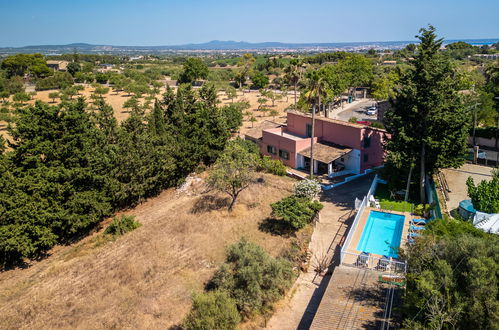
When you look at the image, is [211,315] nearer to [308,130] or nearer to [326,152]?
[326,152]

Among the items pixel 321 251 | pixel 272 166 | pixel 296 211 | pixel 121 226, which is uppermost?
pixel 272 166

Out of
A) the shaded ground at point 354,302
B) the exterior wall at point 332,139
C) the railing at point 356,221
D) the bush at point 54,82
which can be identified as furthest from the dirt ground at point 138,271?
the bush at point 54,82

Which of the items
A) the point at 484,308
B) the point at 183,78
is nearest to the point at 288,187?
the point at 484,308

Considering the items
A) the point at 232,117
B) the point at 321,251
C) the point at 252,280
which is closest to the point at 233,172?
the point at 321,251

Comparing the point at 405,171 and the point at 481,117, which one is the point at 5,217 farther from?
the point at 481,117

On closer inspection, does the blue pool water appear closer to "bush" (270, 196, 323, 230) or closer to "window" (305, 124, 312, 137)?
"bush" (270, 196, 323, 230)

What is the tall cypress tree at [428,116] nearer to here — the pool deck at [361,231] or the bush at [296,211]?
the pool deck at [361,231]

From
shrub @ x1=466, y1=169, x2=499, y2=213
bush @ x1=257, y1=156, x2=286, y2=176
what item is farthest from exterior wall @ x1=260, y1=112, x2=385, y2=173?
shrub @ x1=466, y1=169, x2=499, y2=213
